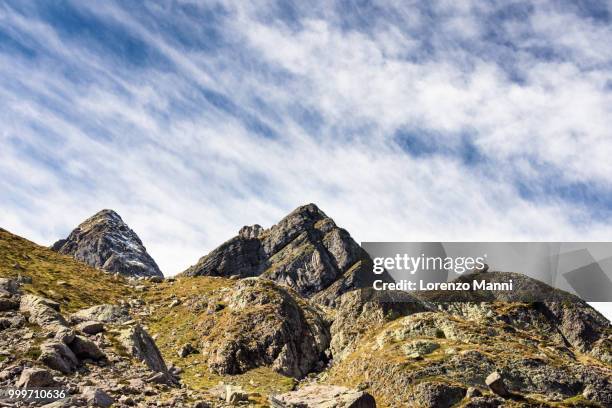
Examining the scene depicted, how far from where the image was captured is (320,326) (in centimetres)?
8588

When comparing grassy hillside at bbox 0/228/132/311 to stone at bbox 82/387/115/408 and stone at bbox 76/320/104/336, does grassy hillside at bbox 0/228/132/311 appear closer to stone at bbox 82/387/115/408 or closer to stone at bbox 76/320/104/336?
stone at bbox 76/320/104/336

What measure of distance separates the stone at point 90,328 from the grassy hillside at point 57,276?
26987mm

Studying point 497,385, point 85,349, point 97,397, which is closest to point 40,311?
point 85,349

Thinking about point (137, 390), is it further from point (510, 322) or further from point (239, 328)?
point (510, 322)

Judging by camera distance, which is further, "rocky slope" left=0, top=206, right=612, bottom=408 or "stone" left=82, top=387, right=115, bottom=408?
"rocky slope" left=0, top=206, right=612, bottom=408

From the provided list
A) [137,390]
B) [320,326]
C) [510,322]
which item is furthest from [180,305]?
[510,322]

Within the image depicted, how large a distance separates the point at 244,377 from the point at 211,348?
8.42 m

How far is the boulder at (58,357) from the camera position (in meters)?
30.2

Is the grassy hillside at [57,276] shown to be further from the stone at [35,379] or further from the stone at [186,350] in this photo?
the stone at [35,379]

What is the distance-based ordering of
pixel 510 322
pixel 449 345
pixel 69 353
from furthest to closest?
pixel 510 322 → pixel 449 345 → pixel 69 353

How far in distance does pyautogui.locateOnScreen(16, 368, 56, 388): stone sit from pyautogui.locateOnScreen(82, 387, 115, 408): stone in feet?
7.13

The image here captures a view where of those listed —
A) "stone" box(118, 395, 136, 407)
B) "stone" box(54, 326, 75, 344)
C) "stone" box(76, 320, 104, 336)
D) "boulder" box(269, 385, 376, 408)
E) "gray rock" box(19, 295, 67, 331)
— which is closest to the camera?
"stone" box(118, 395, 136, 407)

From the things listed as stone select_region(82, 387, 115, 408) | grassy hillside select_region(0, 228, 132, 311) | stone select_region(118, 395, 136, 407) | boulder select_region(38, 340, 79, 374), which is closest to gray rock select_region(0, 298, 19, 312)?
boulder select_region(38, 340, 79, 374)

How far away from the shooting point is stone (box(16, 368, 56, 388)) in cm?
2686
